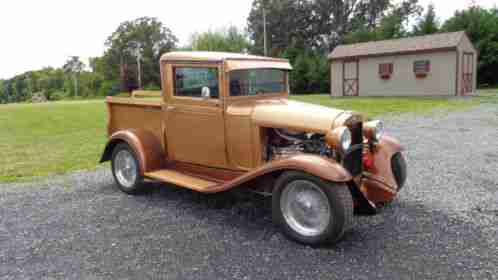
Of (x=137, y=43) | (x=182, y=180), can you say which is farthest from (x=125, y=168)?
(x=137, y=43)

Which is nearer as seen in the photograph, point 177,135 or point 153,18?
point 177,135

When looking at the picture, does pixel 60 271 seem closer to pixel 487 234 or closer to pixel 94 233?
pixel 94 233

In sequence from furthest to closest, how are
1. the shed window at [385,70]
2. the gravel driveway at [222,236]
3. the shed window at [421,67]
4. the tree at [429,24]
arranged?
the tree at [429,24]
the shed window at [385,70]
the shed window at [421,67]
the gravel driveway at [222,236]

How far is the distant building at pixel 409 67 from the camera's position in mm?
21781

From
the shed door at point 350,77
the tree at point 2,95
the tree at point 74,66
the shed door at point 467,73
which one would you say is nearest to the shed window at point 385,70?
the shed door at point 350,77

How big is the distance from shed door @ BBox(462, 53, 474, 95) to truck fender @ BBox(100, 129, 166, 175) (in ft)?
73.5

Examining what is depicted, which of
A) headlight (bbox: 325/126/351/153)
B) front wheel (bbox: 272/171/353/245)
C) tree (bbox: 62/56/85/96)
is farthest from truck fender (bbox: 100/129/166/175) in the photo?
tree (bbox: 62/56/85/96)

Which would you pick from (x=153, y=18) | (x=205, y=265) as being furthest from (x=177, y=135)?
(x=153, y=18)

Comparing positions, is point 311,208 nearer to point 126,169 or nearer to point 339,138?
point 339,138

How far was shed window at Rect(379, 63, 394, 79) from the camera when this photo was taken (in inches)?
933

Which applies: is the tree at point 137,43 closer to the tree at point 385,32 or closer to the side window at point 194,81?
the tree at point 385,32

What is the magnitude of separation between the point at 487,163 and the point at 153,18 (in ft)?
199

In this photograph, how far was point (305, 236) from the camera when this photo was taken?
3.67 meters

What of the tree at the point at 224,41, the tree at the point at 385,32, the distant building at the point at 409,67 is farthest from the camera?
the tree at the point at 224,41
